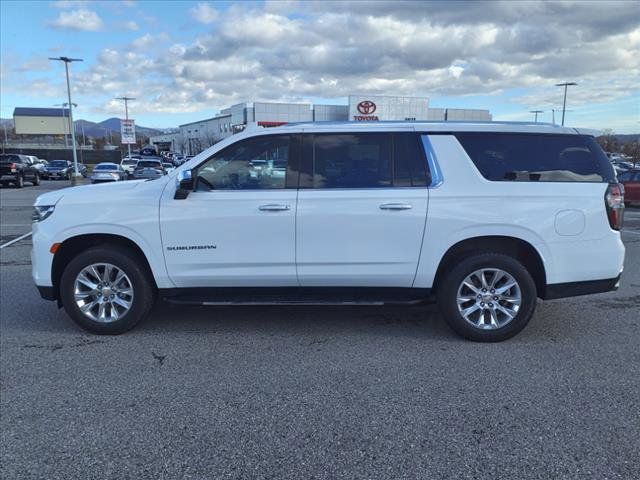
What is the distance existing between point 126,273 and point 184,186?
3.27 ft

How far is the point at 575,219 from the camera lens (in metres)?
4.73

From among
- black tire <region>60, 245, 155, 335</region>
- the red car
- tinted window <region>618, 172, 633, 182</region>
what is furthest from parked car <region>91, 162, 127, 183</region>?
black tire <region>60, 245, 155, 335</region>

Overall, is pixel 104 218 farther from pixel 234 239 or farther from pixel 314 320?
pixel 314 320

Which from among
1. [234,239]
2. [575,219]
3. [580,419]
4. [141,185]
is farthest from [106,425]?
[575,219]

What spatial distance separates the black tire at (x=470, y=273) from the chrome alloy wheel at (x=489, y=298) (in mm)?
35

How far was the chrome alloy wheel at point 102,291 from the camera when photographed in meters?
5.01

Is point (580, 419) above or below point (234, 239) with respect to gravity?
below

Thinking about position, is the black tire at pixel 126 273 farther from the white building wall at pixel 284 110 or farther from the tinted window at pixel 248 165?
the white building wall at pixel 284 110

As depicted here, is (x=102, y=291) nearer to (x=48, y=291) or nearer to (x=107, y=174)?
(x=48, y=291)

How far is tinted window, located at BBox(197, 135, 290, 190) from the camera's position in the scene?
16.1 ft

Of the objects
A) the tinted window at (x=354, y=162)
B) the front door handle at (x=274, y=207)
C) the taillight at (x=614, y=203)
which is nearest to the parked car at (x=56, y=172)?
the front door handle at (x=274, y=207)

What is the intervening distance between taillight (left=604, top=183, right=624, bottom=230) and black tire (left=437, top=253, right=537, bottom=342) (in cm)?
89

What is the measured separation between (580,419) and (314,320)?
2771 millimetres

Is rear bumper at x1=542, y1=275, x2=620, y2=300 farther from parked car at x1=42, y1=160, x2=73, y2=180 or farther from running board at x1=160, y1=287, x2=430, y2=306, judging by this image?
parked car at x1=42, y1=160, x2=73, y2=180
